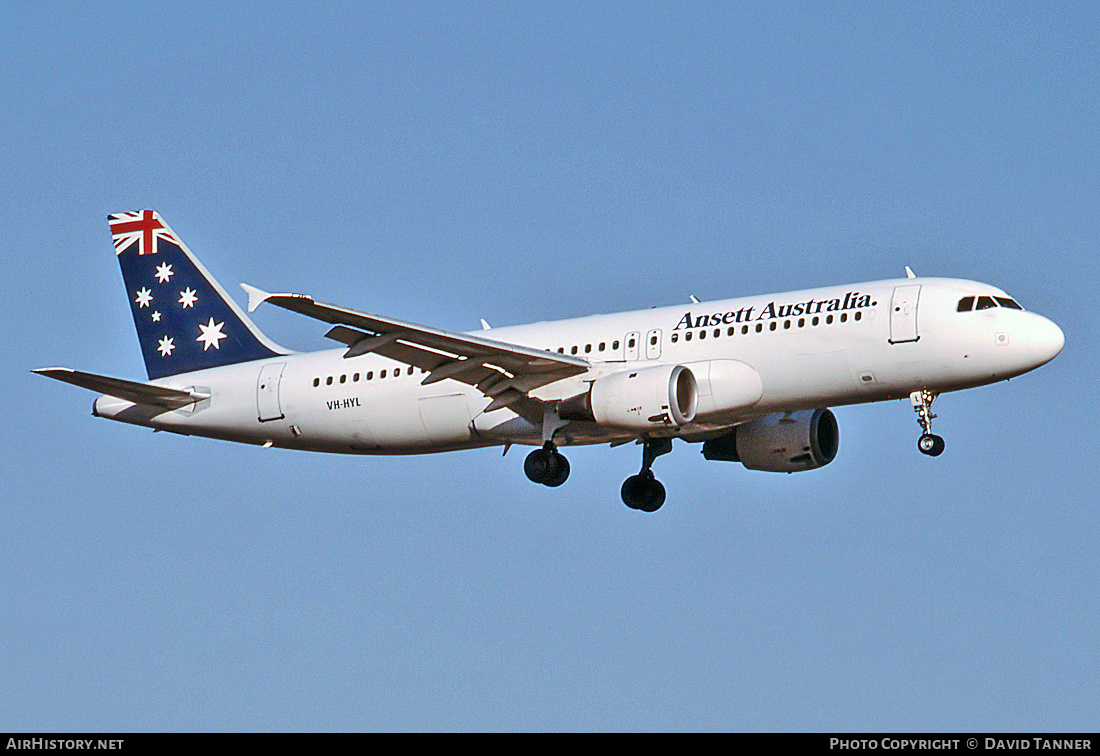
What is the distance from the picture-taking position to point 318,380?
46.6 m

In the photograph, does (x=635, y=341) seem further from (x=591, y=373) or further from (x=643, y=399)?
(x=643, y=399)

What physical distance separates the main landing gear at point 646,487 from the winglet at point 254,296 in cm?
1370

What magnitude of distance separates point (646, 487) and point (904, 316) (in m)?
10.1

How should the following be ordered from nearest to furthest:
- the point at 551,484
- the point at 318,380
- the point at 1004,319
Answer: the point at 1004,319 < the point at 551,484 < the point at 318,380

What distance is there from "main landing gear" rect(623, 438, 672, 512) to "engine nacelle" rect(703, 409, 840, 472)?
228cm

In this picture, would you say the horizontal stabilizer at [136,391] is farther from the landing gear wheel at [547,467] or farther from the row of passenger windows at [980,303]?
the row of passenger windows at [980,303]

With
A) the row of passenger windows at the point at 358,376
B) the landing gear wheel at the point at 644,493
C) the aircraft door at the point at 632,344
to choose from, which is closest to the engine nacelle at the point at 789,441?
the landing gear wheel at the point at 644,493

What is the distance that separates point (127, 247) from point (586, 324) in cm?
1628

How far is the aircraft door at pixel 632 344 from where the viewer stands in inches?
1687

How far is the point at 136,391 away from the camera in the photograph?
154 feet

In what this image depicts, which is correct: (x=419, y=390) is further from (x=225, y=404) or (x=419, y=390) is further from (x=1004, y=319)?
(x=1004, y=319)

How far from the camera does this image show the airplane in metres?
39.8
